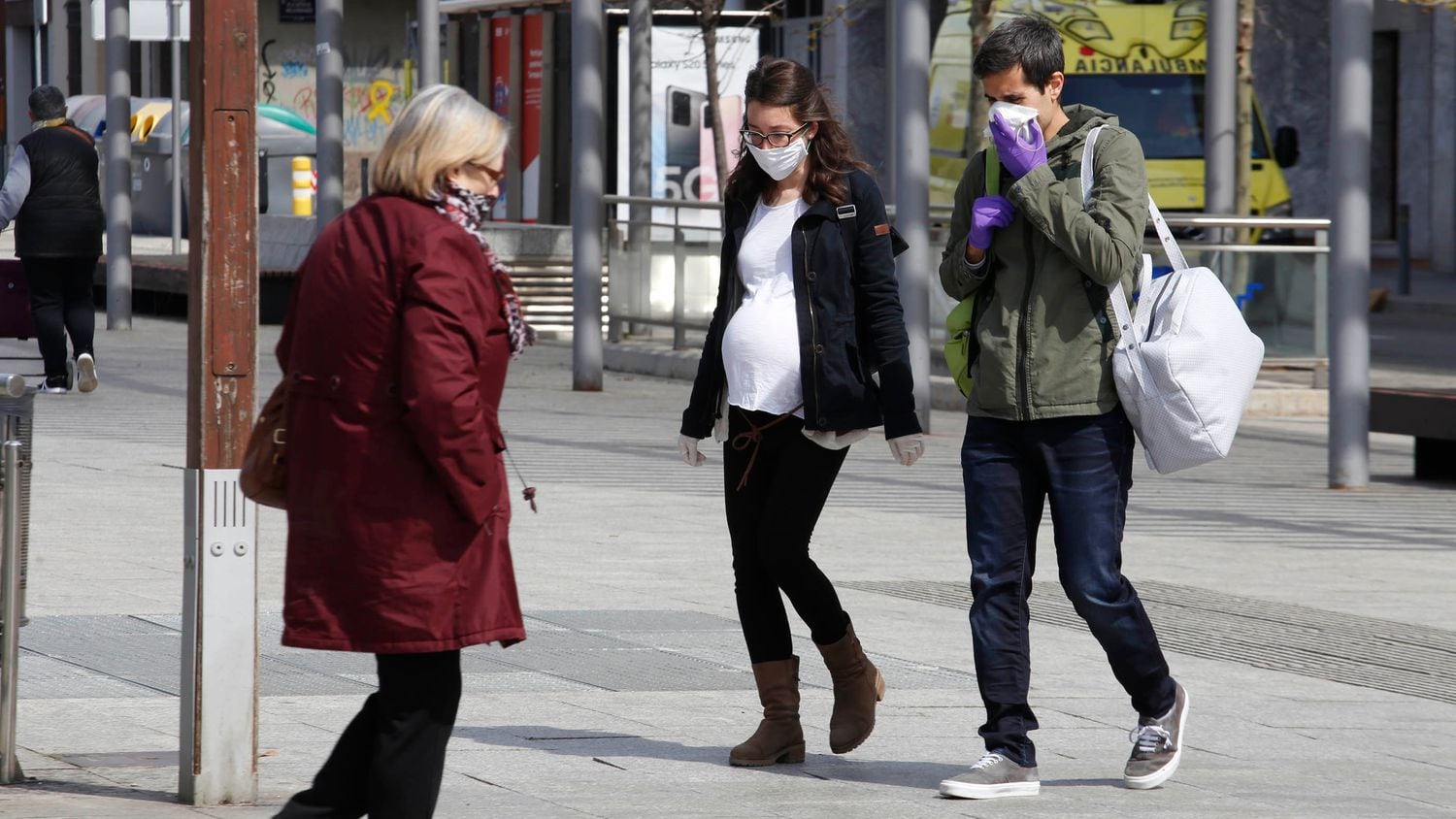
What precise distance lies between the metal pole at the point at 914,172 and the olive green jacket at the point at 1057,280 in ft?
29.2

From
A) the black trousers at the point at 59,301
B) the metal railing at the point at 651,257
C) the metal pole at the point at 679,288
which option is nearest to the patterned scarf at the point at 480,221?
the black trousers at the point at 59,301

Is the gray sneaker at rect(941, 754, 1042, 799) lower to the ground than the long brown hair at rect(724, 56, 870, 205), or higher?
lower

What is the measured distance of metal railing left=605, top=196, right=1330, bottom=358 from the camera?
16094 millimetres

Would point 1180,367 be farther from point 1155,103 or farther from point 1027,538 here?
point 1155,103

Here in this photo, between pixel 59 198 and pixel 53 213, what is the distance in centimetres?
10

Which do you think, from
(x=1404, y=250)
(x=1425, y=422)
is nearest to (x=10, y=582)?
(x=1425, y=422)

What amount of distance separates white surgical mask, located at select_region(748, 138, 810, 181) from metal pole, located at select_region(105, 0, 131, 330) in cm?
1681

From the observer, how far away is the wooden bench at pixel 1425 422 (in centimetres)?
1246

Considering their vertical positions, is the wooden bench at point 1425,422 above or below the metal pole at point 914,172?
below

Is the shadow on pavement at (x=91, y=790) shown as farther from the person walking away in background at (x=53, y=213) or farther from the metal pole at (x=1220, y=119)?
the metal pole at (x=1220, y=119)

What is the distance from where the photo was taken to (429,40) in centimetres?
2053


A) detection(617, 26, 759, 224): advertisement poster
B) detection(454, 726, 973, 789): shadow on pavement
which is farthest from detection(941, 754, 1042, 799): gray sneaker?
detection(617, 26, 759, 224): advertisement poster

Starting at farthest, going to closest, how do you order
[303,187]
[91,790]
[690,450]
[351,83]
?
[351,83] < [303,187] < [690,450] < [91,790]

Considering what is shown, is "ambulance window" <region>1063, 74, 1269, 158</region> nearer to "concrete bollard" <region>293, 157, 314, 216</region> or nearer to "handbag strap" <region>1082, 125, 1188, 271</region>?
"concrete bollard" <region>293, 157, 314, 216</region>
